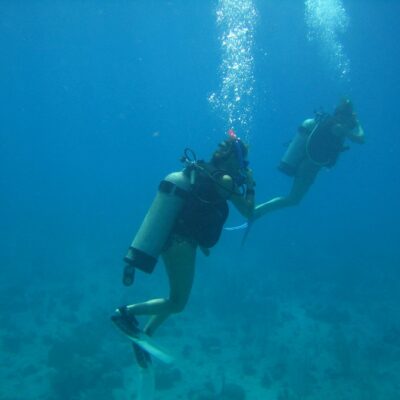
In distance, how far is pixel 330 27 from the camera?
56.2 m

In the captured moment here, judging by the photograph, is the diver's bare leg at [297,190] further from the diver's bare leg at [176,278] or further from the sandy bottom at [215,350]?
the sandy bottom at [215,350]

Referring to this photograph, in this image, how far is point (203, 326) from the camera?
16.4 metres

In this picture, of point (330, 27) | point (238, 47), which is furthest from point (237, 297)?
point (238, 47)

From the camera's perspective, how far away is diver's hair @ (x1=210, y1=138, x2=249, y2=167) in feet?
16.2

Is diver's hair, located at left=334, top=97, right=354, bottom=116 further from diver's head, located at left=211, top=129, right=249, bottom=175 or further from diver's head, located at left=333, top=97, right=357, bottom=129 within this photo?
diver's head, located at left=211, top=129, right=249, bottom=175

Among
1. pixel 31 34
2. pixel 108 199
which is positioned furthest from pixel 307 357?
pixel 31 34

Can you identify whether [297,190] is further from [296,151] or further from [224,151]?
[224,151]

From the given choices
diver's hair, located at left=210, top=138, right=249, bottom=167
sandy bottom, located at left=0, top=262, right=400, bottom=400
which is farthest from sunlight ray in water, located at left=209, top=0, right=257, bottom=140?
diver's hair, located at left=210, top=138, right=249, bottom=167

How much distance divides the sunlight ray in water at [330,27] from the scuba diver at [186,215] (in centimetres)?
4715

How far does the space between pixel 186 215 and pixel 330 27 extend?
61.1m

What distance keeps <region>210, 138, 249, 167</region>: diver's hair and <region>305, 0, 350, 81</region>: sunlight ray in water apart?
46.9 metres

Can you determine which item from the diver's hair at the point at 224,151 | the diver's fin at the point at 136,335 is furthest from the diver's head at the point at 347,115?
the diver's fin at the point at 136,335

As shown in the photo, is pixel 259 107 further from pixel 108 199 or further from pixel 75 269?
pixel 75 269

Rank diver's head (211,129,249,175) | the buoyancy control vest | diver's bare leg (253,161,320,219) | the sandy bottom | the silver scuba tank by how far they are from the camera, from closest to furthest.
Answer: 1. the buoyancy control vest
2. diver's head (211,129,249,175)
3. the silver scuba tank
4. diver's bare leg (253,161,320,219)
5. the sandy bottom
